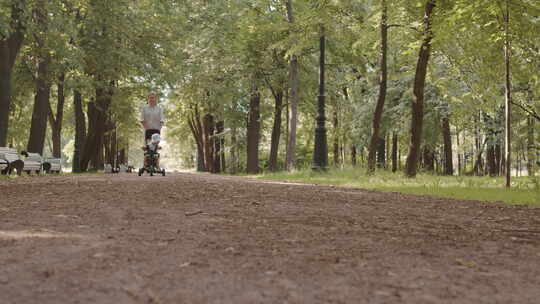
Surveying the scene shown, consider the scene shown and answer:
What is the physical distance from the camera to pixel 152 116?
1405cm

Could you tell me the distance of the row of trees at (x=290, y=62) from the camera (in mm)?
13407

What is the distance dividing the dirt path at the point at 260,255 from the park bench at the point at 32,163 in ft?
43.0

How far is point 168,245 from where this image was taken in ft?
13.1

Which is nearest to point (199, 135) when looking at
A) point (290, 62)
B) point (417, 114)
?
point (290, 62)

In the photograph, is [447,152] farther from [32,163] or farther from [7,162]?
[7,162]

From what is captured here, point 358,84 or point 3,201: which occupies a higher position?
point 358,84

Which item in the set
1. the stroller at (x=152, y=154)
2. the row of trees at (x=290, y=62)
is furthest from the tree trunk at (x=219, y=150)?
the stroller at (x=152, y=154)

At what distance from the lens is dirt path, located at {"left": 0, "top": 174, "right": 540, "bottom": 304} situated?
2.74m

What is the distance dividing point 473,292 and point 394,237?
5.78 feet

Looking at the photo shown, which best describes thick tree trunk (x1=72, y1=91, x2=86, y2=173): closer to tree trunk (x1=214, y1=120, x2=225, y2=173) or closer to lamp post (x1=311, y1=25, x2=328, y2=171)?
tree trunk (x1=214, y1=120, x2=225, y2=173)

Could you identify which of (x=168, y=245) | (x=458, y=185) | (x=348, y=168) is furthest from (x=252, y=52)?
(x=168, y=245)

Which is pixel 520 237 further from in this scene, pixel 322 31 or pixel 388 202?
pixel 322 31

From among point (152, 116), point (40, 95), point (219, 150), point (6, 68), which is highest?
point (6, 68)

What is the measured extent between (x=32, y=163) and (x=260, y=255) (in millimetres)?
17693
